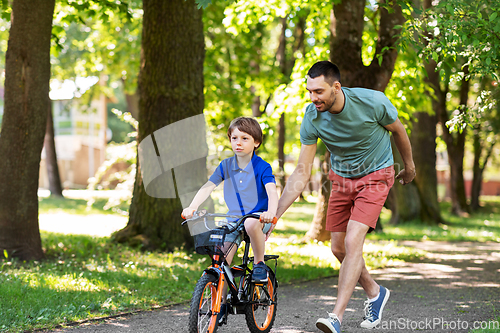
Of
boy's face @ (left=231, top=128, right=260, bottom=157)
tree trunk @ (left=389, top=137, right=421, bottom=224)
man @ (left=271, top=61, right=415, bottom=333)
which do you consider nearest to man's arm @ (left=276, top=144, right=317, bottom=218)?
man @ (left=271, top=61, right=415, bottom=333)

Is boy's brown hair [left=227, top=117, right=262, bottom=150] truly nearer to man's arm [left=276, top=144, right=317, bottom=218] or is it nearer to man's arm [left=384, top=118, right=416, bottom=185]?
man's arm [left=276, top=144, right=317, bottom=218]

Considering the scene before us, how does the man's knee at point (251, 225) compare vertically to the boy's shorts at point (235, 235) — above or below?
above

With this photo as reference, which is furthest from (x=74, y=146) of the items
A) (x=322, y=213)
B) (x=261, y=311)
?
(x=261, y=311)

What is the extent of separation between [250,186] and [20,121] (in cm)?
439

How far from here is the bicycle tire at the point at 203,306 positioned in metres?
3.45

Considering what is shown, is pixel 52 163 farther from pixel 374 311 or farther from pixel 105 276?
pixel 374 311

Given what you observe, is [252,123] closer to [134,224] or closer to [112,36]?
[134,224]

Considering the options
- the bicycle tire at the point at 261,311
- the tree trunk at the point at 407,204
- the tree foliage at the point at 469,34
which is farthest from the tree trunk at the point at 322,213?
the tree trunk at the point at 407,204

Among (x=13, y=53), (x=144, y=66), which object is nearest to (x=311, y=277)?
(x=144, y=66)

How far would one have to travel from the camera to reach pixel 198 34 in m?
8.30

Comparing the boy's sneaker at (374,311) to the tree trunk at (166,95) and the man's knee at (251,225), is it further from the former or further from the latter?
the tree trunk at (166,95)

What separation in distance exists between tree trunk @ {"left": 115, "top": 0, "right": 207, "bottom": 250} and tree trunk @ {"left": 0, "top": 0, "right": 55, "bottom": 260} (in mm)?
1687

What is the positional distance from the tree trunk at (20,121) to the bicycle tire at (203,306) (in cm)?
436

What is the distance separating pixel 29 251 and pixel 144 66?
333 cm
